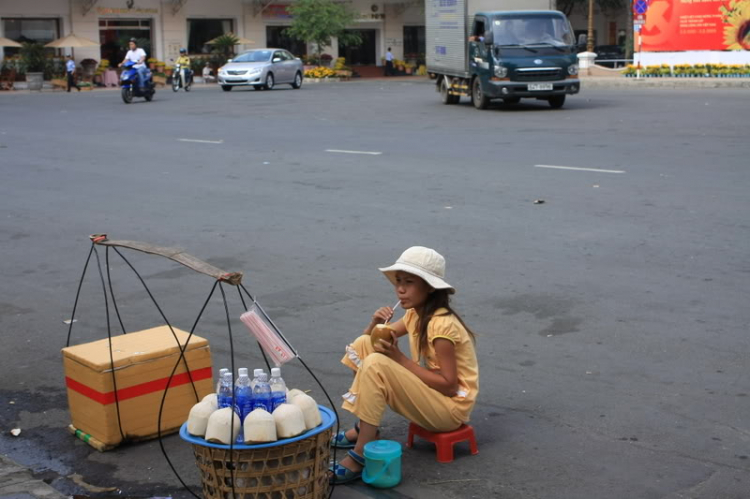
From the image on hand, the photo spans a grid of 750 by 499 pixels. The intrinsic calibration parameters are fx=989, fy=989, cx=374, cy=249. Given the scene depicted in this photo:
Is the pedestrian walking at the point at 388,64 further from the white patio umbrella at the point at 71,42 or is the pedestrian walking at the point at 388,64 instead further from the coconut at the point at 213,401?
the coconut at the point at 213,401

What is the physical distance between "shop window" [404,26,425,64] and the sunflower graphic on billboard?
2653 centimetres

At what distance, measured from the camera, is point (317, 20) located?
166 ft

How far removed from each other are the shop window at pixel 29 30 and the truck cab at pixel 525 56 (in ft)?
96.7

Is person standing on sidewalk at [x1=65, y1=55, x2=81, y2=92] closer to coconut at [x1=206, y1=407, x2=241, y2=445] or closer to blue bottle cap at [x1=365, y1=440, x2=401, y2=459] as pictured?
blue bottle cap at [x1=365, y1=440, x2=401, y2=459]

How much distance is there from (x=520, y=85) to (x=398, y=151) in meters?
8.36

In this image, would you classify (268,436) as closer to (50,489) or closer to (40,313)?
(50,489)

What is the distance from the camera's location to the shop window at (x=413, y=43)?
59406 mm

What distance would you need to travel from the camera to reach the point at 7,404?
505 cm

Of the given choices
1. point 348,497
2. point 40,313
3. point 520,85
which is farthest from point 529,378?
point 520,85

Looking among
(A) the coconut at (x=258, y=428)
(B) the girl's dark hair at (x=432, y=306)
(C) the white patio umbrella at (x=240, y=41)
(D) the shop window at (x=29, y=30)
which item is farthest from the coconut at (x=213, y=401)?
(C) the white patio umbrella at (x=240, y=41)

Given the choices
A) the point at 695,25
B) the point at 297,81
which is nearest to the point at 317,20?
the point at 297,81

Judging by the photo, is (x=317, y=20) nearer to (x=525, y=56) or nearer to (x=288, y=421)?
(x=525, y=56)

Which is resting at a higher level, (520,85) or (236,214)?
(520,85)

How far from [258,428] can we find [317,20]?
4882cm
